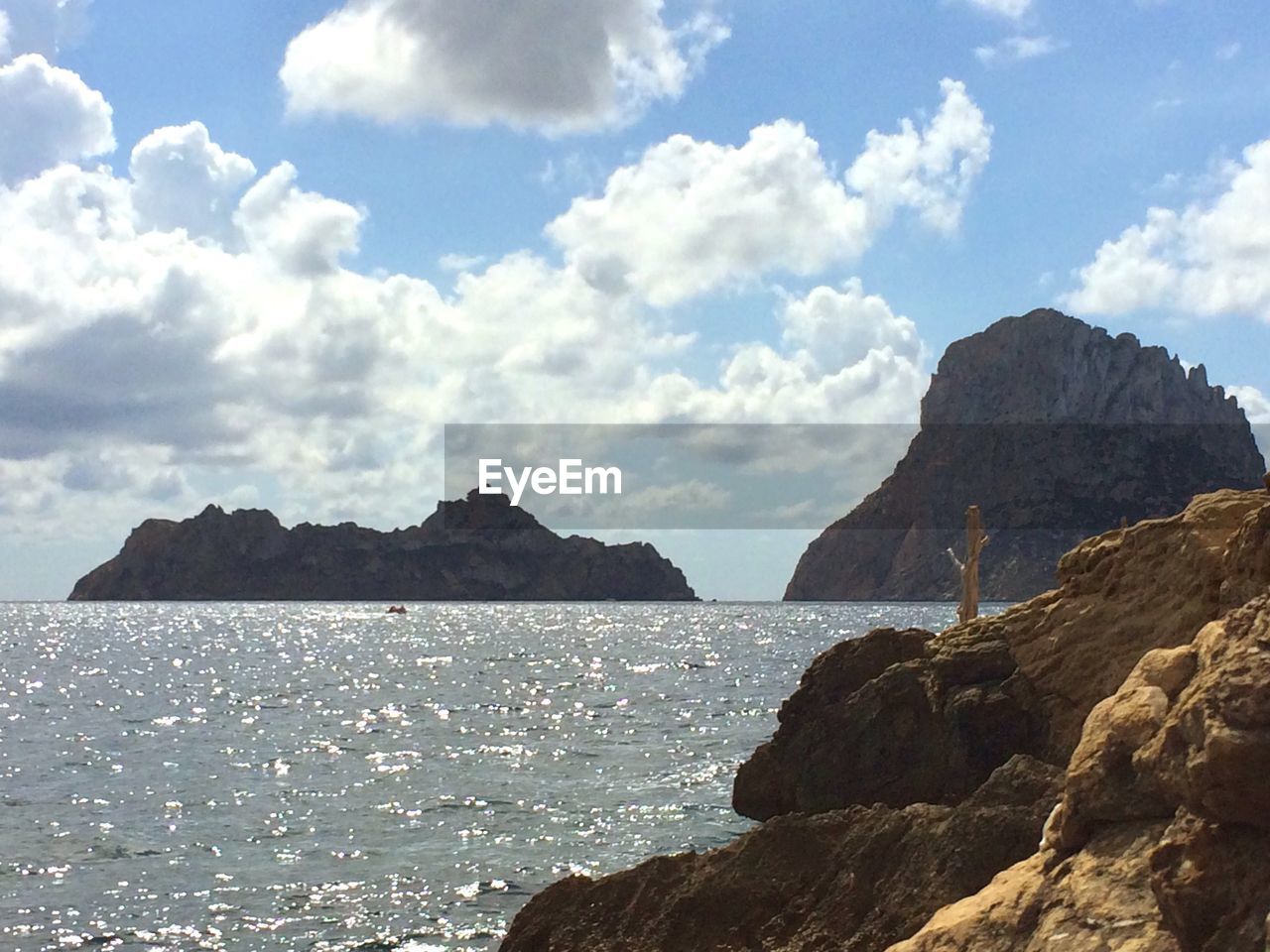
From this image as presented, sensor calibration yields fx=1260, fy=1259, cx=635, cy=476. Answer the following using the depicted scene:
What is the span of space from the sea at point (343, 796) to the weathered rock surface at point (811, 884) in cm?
426

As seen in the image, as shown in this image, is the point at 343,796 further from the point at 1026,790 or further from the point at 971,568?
the point at 1026,790

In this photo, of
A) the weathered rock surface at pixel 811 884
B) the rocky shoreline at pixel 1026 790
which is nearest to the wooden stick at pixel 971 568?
the rocky shoreline at pixel 1026 790

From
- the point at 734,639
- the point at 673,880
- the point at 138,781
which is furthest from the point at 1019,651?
the point at 734,639

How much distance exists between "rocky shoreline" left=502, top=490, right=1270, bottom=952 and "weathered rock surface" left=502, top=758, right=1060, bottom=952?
2 cm

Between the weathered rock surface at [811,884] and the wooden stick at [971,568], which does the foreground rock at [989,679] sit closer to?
the weathered rock surface at [811,884]

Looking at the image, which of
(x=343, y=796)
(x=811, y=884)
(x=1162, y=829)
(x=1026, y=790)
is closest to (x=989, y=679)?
(x=1026, y=790)

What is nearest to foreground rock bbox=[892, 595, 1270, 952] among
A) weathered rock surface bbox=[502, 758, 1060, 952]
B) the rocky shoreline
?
the rocky shoreline

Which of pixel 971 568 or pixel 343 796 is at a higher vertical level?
pixel 971 568

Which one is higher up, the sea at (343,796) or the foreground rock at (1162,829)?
the foreground rock at (1162,829)

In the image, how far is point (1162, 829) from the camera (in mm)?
6551

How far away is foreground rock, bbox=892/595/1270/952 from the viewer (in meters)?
5.73

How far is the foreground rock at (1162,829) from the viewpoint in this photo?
5.73 metres

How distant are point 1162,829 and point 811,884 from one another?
490 cm

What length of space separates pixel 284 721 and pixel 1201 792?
3969 cm
